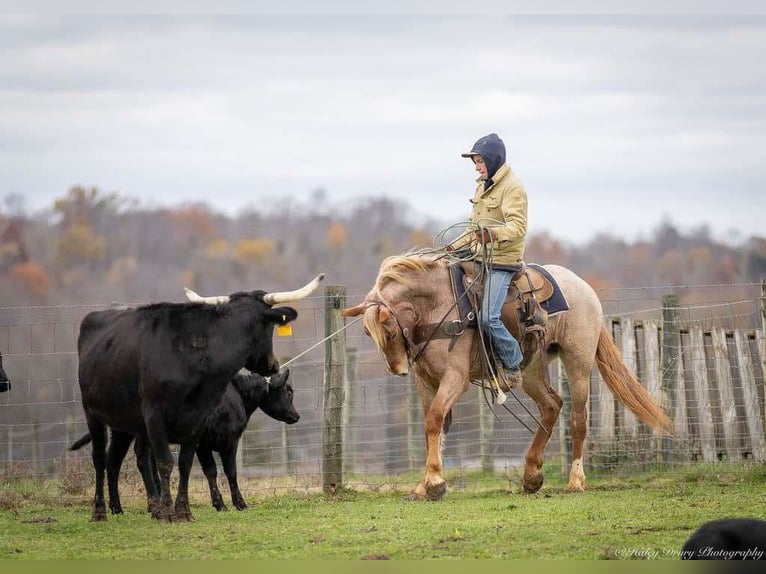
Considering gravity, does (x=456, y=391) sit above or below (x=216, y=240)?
below

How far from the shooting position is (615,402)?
1516cm

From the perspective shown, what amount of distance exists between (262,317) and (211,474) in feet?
6.77

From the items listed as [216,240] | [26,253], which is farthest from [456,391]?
[216,240]

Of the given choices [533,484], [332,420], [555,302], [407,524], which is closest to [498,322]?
[555,302]

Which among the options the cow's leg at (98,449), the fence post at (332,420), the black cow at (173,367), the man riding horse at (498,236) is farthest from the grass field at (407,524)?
the man riding horse at (498,236)

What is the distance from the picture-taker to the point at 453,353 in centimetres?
1200

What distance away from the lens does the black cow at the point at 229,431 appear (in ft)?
38.0

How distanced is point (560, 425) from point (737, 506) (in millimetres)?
4686

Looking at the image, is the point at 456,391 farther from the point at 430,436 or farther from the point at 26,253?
the point at 26,253

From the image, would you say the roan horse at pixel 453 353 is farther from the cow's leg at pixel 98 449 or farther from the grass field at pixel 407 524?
the cow's leg at pixel 98 449

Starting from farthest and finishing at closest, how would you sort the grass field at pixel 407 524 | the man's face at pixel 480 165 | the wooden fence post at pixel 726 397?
the wooden fence post at pixel 726 397, the man's face at pixel 480 165, the grass field at pixel 407 524

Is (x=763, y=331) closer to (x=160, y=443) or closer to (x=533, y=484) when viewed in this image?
(x=533, y=484)

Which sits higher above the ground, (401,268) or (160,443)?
(401,268)

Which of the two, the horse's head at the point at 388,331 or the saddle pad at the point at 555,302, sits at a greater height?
the saddle pad at the point at 555,302
